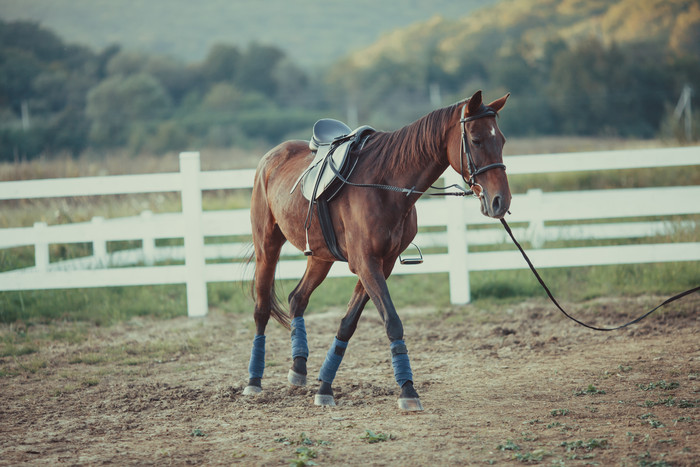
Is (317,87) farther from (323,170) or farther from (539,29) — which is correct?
(323,170)

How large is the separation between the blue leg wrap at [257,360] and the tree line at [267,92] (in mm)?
36956

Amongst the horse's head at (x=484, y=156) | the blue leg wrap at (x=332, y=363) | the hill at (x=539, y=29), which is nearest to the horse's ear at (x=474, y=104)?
the horse's head at (x=484, y=156)

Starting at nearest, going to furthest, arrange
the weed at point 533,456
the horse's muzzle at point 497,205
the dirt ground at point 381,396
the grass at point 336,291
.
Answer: the weed at point 533,456
the dirt ground at point 381,396
the horse's muzzle at point 497,205
the grass at point 336,291

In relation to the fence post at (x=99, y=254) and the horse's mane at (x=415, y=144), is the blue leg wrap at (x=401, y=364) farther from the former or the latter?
the fence post at (x=99, y=254)

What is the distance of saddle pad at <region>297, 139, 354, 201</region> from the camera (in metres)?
4.58

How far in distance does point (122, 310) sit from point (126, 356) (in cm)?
181

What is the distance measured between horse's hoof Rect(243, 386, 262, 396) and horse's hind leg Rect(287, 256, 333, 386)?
9.9 inches

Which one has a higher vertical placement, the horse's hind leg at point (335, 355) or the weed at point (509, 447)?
the horse's hind leg at point (335, 355)

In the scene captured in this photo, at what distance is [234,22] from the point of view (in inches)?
4995

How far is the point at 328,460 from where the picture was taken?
11.2ft

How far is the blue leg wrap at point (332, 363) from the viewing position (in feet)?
15.0

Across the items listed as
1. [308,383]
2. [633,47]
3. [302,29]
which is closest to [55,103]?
[633,47]

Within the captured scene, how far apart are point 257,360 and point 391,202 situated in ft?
5.44

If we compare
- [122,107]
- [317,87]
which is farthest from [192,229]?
[317,87]
